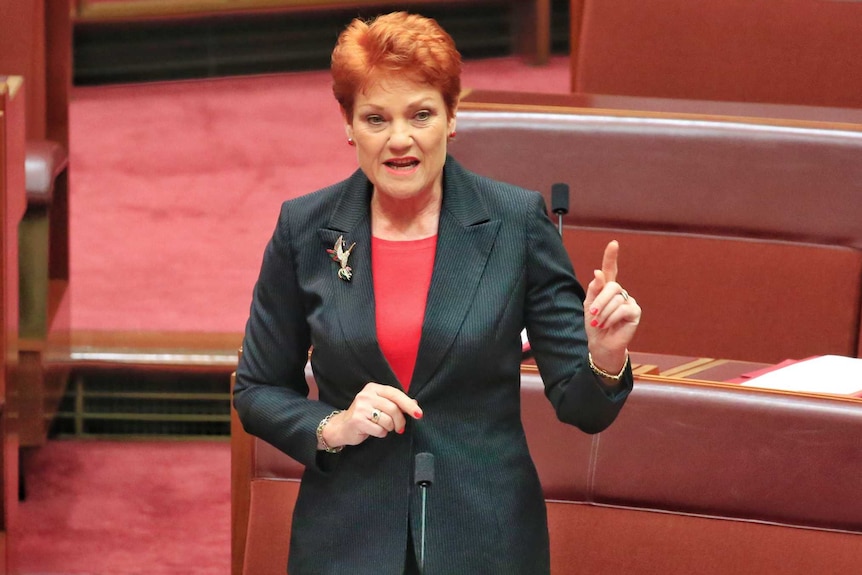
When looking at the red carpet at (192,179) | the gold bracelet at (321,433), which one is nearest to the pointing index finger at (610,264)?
the gold bracelet at (321,433)

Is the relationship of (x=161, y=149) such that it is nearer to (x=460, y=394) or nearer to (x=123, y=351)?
(x=123, y=351)

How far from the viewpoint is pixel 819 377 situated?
0.85 meters

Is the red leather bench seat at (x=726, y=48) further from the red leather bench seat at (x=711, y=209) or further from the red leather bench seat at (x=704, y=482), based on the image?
the red leather bench seat at (x=704, y=482)

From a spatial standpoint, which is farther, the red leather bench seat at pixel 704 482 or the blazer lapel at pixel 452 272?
the red leather bench seat at pixel 704 482

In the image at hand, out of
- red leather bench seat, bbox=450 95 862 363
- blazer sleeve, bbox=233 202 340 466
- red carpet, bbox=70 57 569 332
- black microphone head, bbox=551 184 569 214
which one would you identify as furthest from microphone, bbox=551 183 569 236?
red carpet, bbox=70 57 569 332

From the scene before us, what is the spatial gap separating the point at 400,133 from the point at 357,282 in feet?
0.19

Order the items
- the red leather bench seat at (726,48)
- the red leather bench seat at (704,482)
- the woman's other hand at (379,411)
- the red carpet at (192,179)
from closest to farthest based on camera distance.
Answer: the woman's other hand at (379,411) → the red leather bench seat at (704,482) → the red leather bench seat at (726,48) → the red carpet at (192,179)

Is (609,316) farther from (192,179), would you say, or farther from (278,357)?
(192,179)

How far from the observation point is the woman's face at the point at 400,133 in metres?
0.51

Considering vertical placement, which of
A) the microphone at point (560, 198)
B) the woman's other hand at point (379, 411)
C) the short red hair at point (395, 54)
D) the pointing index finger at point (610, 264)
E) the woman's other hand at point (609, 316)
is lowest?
the woman's other hand at point (379, 411)

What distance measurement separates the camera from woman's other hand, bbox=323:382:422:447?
0.48m

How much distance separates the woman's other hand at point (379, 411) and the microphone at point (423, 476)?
0.6 inches

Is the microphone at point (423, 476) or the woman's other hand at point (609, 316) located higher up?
the woman's other hand at point (609, 316)

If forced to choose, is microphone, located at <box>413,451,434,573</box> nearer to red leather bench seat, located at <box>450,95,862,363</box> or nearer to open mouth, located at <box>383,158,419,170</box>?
open mouth, located at <box>383,158,419,170</box>
